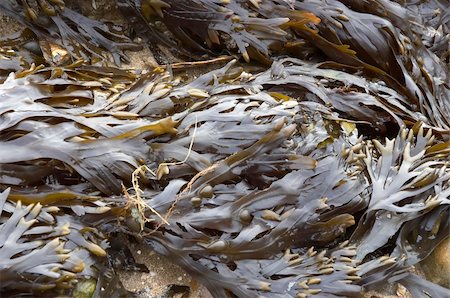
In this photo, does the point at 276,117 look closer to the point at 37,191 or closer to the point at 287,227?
the point at 287,227

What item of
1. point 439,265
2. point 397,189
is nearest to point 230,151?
point 397,189

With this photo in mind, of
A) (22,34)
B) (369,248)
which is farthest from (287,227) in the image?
(22,34)

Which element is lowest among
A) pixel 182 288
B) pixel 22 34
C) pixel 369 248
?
pixel 182 288

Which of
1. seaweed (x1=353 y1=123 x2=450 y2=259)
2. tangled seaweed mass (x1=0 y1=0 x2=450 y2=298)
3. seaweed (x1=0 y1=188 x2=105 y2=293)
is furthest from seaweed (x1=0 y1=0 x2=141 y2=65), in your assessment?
seaweed (x1=353 y1=123 x2=450 y2=259)

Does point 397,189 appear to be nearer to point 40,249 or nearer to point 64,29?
point 40,249

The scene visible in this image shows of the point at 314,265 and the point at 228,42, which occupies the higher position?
the point at 228,42

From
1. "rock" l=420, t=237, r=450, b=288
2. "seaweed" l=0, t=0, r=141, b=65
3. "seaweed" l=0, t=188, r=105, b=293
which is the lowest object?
"rock" l=420, t=237, r=450, b=288

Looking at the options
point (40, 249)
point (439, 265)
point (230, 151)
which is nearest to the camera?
point (40, 249)

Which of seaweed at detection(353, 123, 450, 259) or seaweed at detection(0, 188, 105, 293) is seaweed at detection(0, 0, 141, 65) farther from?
seaweed at detection(353, 123, 450, 259)
